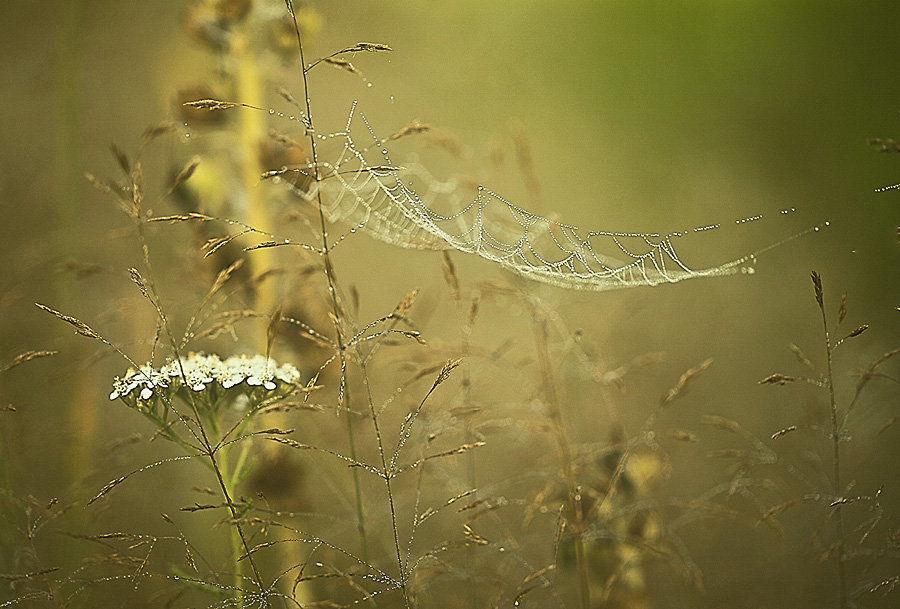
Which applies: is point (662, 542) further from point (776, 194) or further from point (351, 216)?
point (351, 216)

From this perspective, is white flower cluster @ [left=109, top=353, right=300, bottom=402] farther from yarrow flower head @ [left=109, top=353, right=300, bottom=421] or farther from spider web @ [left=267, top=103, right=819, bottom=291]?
spider web @ [left=267, top=103, right=819, bottom=291]

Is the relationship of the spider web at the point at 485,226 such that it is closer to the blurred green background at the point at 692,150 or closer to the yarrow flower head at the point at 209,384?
the blurred green background at the point at 692,150

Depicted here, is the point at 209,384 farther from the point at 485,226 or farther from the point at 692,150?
the point at 692,150

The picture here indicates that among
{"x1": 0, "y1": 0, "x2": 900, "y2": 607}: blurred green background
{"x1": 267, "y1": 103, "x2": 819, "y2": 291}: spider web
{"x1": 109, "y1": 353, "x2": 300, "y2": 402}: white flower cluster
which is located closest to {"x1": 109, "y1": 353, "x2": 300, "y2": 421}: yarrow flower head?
{"x1": 109, "y1": 353, "x2": 300, "y2": 402}: white flower cluster

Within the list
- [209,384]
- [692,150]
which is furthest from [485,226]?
[209,384]

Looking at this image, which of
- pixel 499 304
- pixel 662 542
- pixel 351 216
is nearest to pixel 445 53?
→ pixel 351 216

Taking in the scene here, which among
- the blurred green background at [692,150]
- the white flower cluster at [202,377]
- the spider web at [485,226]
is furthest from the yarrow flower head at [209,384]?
the blurred green background at [692,150]
